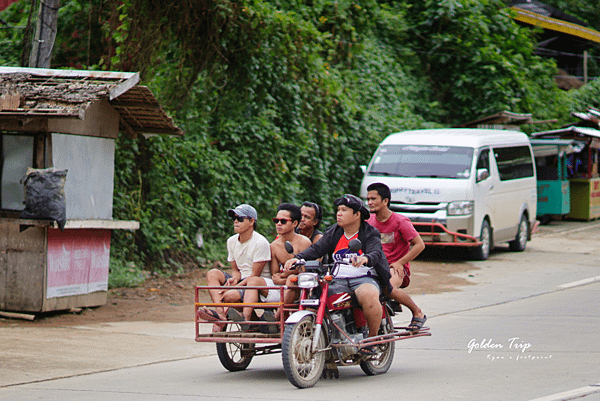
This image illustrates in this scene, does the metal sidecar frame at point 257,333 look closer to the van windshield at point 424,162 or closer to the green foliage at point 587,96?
the van windshield at point 424,162

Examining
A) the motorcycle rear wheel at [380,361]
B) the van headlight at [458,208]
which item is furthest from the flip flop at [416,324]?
the van headlight at [458,208]

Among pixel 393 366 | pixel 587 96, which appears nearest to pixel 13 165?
pixel 393 366

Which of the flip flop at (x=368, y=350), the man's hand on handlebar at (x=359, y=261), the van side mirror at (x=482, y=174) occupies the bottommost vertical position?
the flip flop at (x=368, y=350)

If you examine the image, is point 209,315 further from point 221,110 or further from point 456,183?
point 221,110

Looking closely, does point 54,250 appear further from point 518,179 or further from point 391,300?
point 518,179

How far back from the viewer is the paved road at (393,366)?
23.0 ft

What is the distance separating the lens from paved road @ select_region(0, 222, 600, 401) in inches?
277

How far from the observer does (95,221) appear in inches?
453

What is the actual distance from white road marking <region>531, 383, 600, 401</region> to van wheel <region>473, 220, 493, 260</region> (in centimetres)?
1087

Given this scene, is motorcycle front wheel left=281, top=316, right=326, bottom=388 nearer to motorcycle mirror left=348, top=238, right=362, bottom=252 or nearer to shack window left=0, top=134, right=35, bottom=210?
motorcycle mirror left=348, top=238, right=362, bottom=252

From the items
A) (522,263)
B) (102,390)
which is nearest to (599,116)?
(522,263)

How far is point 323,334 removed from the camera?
731 centimetres

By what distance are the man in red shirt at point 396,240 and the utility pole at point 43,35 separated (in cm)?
629

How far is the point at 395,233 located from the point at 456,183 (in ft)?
28.6
